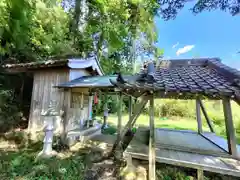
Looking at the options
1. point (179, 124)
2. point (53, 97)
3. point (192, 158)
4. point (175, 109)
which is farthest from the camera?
point (175, 109)

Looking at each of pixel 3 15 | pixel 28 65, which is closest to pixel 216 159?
pixel 3 15

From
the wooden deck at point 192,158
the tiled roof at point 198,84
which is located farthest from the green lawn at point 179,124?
the tiled roof at point 198,84

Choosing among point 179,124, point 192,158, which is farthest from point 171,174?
point 179,124

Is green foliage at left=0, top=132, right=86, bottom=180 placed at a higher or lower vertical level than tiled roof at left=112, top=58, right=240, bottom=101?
lower

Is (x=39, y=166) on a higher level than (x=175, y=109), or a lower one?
Answer: lower

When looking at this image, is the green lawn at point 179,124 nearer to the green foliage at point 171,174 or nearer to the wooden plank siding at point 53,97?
the wooden plank siding at point 53,97

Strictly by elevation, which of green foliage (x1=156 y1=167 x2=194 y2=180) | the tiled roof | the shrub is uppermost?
the tiled roof

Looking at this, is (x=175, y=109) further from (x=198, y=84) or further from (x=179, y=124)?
(x=198, y=84)

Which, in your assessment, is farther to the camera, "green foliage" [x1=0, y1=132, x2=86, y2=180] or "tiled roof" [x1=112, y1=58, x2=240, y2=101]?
"green foliage" [x1=0, y1=132, x2=86, y2=180]

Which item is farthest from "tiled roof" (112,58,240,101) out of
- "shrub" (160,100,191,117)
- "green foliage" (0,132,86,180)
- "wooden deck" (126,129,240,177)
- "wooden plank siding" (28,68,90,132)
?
"shrub" (160,100,191,117)

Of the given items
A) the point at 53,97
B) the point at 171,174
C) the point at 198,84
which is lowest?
the point at 171,174

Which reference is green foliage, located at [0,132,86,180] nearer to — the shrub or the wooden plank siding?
the wooden plank siding

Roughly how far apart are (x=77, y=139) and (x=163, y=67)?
478cm

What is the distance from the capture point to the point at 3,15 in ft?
10.5
